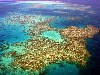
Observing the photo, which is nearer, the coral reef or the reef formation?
the reef formation

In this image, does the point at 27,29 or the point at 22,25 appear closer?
the point at 27,29

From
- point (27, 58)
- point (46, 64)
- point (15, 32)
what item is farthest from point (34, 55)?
point (15, 32)

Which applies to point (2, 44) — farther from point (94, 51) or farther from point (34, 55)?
point (94, 51)

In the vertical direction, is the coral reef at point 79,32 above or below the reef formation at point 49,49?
above

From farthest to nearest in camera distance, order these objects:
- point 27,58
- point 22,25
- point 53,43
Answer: point 22,25
point 53,43
point 27,58

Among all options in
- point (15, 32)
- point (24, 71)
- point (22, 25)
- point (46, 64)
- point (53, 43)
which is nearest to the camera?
point (24, 71)

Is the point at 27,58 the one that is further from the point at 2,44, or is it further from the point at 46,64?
the point at 2,44

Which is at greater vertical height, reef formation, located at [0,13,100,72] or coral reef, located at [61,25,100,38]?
coral reef, located at [61,25,100,38]

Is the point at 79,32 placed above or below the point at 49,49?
above

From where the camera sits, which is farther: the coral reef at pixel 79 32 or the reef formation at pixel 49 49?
the coral reef at pixel 79 32

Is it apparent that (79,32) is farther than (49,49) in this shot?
Yes
